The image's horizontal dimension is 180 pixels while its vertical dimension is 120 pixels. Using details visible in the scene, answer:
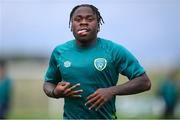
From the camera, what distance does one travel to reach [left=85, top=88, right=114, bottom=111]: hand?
674 cm

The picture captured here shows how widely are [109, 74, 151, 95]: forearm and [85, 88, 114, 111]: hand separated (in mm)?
57

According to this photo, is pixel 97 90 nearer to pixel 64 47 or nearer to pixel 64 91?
pixel 64 91

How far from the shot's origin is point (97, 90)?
677 cm

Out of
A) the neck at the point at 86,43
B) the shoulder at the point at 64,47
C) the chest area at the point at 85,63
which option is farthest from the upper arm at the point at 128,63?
the shoulder at the point at 64,47

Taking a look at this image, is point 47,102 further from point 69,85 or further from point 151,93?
point 69,85

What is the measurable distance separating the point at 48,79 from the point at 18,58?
35.4 meters

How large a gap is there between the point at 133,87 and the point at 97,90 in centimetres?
37

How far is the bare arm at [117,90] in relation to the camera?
6.75m

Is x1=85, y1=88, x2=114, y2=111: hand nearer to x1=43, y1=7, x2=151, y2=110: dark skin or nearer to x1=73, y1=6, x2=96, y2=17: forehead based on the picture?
x1=43, y1=7, x2=151, y2=110: dark skin

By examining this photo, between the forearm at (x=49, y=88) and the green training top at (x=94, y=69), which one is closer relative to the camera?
the green training top at (x=94, y=69)

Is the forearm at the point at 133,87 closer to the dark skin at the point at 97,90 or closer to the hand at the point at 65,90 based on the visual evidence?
the dark skin at the point at 97,90

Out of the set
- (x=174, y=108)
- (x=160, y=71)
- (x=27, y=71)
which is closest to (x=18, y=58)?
(x=27, y=71)

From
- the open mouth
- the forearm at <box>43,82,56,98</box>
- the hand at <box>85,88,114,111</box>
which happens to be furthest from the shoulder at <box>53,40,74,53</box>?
the hand at <box>85,88,114,111</box>

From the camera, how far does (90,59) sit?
22.8 feet
